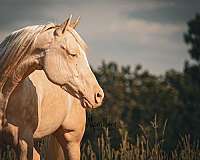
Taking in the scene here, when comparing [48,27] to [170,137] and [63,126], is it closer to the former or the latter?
[63,126]

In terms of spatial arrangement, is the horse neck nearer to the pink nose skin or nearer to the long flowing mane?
the long flowing mane

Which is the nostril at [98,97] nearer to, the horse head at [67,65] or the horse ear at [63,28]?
the horse head at [67,65]

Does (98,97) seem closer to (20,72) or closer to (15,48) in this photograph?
(20,72)

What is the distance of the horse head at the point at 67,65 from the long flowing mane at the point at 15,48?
0.33 ft

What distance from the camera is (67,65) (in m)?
5.22

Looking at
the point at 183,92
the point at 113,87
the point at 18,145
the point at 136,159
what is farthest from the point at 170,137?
the point at 18,145

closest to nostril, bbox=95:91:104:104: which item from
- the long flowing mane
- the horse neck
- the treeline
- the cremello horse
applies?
the cremello horse

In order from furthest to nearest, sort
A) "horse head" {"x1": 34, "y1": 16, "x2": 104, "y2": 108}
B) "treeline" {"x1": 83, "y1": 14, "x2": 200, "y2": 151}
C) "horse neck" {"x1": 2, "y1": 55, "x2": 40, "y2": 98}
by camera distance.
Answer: "treeline" {"x1": 83, "y1": 14, "x2": 200, "y2": 151} < "horse neck" {"x1": 2, "y1": 55, "x2": 40, "y2": 98} < "horse head" {"x1": 34, "y1": 16, "x2": 104, "y2": 108}

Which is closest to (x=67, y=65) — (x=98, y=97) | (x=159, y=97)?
(x=98, y=97)

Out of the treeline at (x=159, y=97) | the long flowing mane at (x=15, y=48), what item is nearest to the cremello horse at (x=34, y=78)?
the long flowing mane at (x=15, y=48)

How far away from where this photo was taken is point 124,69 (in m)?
44.2

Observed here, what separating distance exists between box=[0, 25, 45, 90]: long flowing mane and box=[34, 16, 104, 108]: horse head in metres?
0.10

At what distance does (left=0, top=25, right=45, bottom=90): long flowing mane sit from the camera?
209 inches

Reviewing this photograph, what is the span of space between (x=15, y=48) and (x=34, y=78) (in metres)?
0.62
